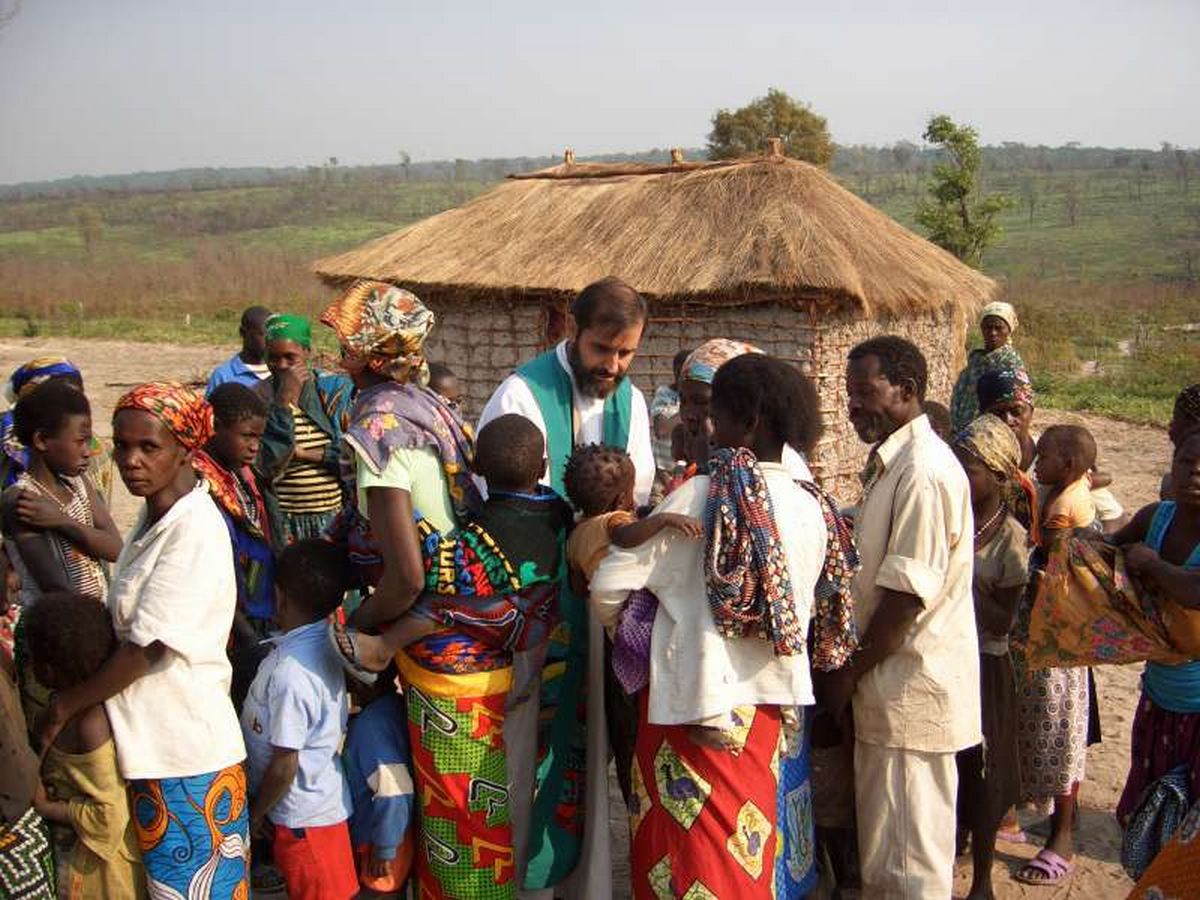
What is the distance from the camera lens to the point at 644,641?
245cm

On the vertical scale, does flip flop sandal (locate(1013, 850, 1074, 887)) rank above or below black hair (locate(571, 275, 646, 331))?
below

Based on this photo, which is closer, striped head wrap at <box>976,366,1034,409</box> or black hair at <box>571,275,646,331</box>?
black hair at <box>571,275,646,331</box>

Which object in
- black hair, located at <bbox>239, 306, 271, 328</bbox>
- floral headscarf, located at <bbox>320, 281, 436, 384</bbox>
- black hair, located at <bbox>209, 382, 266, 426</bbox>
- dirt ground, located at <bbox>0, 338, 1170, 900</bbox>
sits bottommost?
dirt ground, located at <bbox>0, 338, 1170, 900</bbox>

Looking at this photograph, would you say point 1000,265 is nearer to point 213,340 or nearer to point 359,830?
Result: point 213,340

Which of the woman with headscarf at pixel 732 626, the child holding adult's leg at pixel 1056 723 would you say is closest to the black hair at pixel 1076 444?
the child holding adult's leg at pixel 1056 723

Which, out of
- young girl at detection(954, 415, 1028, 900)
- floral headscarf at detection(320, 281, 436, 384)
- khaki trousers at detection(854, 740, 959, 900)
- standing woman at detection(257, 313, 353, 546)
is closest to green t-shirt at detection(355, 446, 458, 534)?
floral headscarf at detection(320, 281, 436, 384)

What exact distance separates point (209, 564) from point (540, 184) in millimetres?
8828

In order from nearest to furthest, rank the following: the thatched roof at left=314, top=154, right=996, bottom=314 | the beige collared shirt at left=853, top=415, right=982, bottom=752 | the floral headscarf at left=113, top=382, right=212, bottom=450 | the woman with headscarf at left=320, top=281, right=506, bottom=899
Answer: the floral headscarf at left=113, top=382, right=212, bottom=450 < the woman with headscarf at left=320, top=281, right=506, bottom=899 < the beige collared shirt at left=853, top=415, right=982, bottom=752 < the thatched roof at left=314, top=154, right=996, bottom=314

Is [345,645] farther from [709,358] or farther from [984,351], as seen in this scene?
[984,351]

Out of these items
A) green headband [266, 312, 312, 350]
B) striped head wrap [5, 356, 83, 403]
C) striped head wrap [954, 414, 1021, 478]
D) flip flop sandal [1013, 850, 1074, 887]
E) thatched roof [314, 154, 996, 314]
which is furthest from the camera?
thatched roof [314, 154, 996, 314]

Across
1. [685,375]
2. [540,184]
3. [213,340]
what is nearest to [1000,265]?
[213,340]

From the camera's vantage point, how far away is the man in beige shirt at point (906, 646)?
103 inches

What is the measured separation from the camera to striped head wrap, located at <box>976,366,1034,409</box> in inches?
161

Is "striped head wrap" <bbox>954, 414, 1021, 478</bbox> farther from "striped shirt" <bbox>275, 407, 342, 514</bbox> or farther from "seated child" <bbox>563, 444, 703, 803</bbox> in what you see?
"striped shirt" <bbox>275, 407, 342, 514</bbox>
